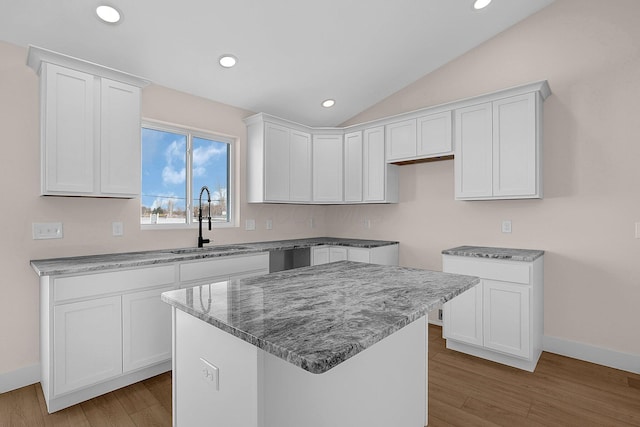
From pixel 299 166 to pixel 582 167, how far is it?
2905 millimetres

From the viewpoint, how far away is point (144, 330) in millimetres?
2561

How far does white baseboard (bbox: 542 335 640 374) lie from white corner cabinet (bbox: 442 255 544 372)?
15 cm

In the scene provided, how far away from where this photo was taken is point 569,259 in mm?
3061

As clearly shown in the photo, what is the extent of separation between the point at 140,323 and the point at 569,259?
368 cm

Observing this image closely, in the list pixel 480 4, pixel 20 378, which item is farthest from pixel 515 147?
pixel 20 378

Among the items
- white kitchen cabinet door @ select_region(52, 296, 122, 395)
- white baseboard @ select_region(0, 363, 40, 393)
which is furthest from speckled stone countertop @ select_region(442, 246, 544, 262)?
white baseboard @ select_region(0, 363, 40, 393)

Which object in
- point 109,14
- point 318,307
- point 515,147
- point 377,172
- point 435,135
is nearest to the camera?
point 318,307

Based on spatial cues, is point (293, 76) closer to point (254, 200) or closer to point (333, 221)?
point (254, 200)

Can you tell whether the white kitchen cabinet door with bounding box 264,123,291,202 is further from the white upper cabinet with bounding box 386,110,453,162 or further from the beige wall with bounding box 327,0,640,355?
the beige wall with bounding box 327,0,640,355

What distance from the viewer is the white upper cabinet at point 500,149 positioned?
2955mm

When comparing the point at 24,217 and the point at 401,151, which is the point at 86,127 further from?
the point at 401,151

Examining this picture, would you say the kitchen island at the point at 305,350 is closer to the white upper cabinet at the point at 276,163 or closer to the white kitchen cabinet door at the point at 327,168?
the white upper cabinet at the point at 276,163

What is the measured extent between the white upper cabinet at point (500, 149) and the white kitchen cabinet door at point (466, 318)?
0.93m

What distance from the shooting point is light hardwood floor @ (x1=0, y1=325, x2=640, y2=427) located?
212 cm
